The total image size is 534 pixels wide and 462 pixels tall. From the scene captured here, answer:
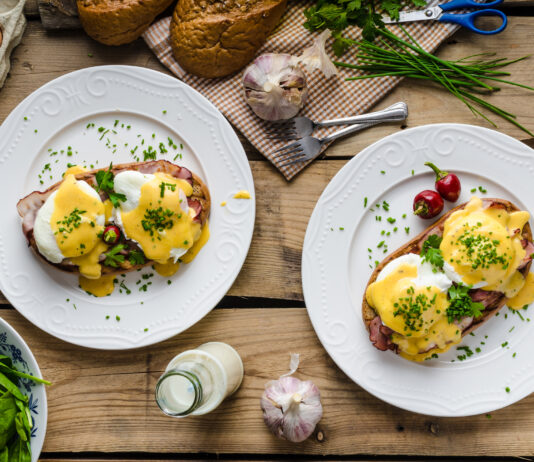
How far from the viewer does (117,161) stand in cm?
280

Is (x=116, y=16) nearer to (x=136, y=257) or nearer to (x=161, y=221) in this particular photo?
(x=161, y=221)

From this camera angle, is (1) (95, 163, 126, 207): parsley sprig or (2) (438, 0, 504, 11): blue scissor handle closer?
(1) (95, 163, 126, 207): parsley sprig

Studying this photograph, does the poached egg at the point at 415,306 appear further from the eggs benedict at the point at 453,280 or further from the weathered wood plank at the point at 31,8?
the weathered wood plank at the point at 31,8

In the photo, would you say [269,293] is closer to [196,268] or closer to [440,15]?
[196,268]

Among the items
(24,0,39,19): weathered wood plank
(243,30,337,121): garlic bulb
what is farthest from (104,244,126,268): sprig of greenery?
(24,0,39,19): weathered wood plank

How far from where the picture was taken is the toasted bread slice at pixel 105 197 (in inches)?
103

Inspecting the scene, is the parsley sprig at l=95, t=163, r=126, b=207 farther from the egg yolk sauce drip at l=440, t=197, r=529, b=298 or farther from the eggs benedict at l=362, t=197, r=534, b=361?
the egg yolk sauce drip at l=440, t=197, r=529, b=298

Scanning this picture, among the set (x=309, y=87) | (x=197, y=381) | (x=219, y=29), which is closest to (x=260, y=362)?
(x=197, y=381)

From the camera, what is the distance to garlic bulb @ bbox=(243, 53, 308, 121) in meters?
Answer: 2.65

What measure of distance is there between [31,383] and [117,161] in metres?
1.20

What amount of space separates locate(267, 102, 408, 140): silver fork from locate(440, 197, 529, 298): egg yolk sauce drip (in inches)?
23.9

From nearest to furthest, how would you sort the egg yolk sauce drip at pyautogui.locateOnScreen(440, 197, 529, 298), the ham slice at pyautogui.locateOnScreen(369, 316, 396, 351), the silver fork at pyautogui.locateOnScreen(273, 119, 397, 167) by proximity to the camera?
the egg yolk sauce drip at pyautogui.locateOnScreen(440, 197, 529, 298)
the ham slice at pyautogui.locateOnScreen(369, 316, 396, 351)
the silver fork at pyautogui.locateOnScreen(273, 119, 397, 167)

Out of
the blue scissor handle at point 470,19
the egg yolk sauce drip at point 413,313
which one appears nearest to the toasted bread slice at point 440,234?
the egg yolk sauce drip at point 413,313

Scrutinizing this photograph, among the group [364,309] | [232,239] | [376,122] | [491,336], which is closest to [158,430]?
[232,239]
